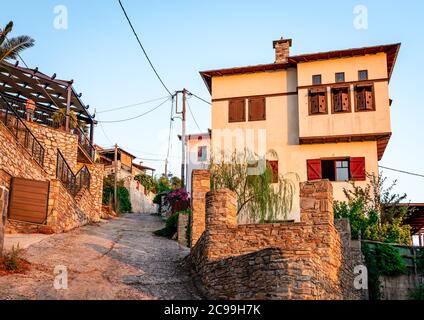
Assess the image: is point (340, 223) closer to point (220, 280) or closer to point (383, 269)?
point (383, 269)

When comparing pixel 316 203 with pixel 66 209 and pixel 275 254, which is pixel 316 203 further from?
pixel 66 209

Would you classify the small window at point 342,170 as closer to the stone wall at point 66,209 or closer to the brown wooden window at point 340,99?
the brown wooden window at point 340,99

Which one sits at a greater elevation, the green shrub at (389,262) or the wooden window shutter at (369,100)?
the wooden window shutter at (369,100)

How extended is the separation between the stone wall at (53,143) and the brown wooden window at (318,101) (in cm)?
1234

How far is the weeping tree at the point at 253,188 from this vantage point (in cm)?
1926

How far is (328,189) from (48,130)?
1774 cm

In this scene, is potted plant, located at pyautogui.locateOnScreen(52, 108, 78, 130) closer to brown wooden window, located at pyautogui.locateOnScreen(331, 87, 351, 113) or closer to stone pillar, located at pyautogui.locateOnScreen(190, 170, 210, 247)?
brown wooden window, located at pyautogui.locateOnScreen(331, 87, 351, 113)

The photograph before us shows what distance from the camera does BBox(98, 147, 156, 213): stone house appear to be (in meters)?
41.8

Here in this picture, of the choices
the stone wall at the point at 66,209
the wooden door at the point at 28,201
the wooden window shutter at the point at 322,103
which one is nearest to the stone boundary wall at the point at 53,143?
the stone wall at the point at 66,209

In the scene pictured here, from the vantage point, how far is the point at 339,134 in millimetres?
24859

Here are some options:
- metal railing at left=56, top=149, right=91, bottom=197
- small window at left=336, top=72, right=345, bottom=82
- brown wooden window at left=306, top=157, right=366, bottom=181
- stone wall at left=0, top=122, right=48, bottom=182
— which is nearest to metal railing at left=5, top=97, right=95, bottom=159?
metal railing at left=56, top=149, right=91, bottom=197

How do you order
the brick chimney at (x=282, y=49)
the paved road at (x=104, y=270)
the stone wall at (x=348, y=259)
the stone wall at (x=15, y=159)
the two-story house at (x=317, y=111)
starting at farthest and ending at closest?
the brick chimney at (x=282, y=49) < the two-story house at (x=317, y=111) < the stone wall at (x=15, y=159) < the stone wall at (x=348, y=259) < the paved road at (x=104, y=270)

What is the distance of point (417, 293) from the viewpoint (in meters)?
16.1
